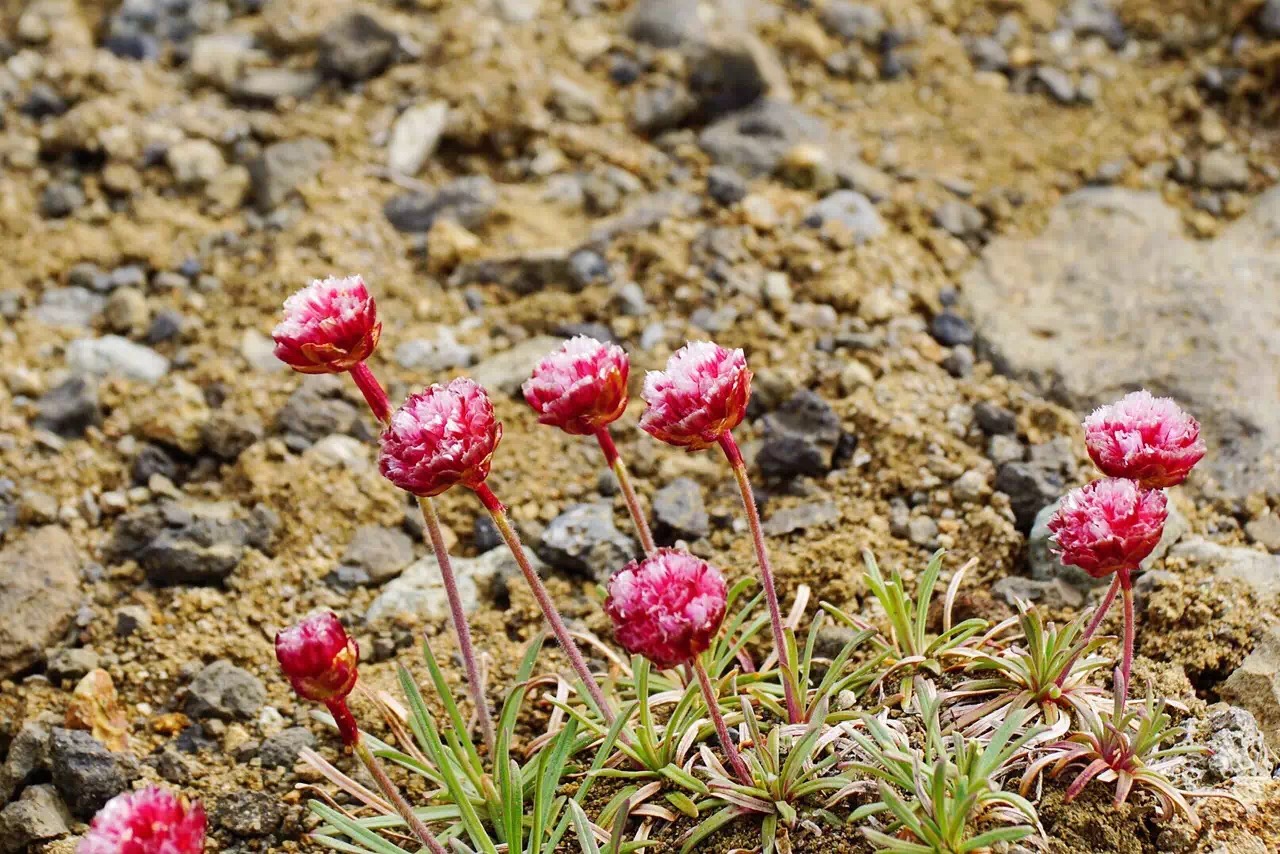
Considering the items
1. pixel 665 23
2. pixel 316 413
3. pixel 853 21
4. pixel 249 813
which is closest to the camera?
pixel 249 813

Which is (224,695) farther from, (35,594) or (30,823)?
(35,594)

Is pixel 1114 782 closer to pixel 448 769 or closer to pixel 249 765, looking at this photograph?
pixel 448 769

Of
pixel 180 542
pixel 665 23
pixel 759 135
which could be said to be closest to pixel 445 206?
pixel 759 135

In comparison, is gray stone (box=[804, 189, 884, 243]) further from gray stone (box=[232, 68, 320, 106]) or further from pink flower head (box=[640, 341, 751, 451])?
gray stone (box=[232, 68, 320, 106])

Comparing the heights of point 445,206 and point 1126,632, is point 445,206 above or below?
below

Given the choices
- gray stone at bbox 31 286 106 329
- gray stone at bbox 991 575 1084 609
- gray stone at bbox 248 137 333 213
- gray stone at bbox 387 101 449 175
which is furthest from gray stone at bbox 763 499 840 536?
gray stone at bbox 31 286 106 329

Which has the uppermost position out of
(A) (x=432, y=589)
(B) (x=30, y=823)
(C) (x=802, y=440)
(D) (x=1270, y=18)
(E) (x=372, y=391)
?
(D) (x=1270, y=18)

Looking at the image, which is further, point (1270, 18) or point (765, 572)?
point (1270, 18)

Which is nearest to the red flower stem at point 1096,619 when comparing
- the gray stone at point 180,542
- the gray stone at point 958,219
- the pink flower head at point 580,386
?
the pink flower head at point 580,386
